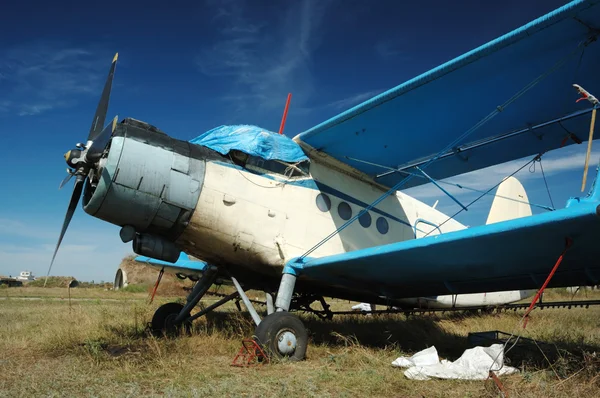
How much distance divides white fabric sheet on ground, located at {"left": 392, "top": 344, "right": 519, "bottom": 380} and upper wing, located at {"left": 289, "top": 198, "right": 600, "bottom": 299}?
3.38 ft

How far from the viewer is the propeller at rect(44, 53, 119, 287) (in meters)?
5.26

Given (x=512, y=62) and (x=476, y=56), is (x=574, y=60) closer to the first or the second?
(x=512, y=62)

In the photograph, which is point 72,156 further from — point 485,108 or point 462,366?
point 485,108

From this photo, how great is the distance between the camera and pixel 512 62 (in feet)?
16.7

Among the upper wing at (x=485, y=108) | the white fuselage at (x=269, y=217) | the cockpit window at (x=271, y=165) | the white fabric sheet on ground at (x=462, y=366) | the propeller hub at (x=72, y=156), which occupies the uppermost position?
the upper wing at (x=485, y=108)

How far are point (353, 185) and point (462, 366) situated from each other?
3791 millimetres

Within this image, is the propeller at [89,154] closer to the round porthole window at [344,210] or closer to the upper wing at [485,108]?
the upper wing at [485,108]

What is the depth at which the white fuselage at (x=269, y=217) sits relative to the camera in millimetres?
5652

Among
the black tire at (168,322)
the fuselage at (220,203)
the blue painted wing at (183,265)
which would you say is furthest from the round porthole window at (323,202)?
the blue painted wing at (183,265)

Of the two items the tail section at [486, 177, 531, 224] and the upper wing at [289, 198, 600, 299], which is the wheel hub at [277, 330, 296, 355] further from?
the tail section at [486, 177, 531, 224]

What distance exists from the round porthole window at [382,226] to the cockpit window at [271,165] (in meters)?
1.81

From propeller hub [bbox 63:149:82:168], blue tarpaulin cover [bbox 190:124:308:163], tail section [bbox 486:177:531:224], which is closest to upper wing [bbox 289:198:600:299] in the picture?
blue tarpaulin cover [bbox 190:124:308:163]

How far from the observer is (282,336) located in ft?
16.3

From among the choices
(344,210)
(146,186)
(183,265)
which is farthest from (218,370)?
(183,265)
